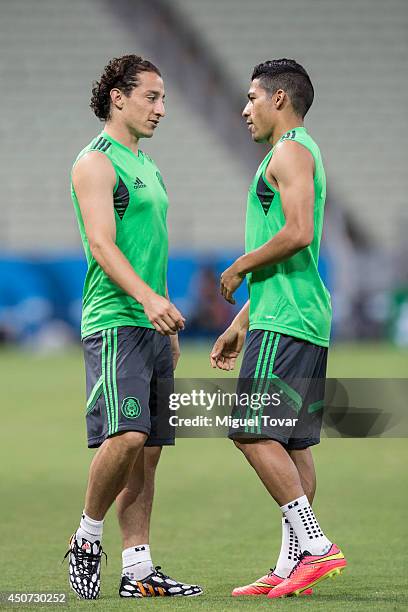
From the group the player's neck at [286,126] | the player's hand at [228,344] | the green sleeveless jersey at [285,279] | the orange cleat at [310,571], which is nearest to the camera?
the orange cleat at [310,571]

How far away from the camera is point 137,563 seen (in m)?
5.06

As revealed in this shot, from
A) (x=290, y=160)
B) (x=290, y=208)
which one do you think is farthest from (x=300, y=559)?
(x=290, y=160)

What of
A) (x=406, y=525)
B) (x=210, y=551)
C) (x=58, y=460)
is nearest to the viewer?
(x=210, y=551)

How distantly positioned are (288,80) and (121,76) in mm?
721

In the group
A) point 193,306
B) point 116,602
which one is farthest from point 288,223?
point 193,306

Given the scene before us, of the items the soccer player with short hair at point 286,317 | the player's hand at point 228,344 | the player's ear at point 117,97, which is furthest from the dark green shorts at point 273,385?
the player's ear at point 117,97

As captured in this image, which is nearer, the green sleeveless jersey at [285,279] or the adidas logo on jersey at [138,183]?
the green sleeveless jersey at [285,279]

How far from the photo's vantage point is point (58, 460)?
32.9 feet

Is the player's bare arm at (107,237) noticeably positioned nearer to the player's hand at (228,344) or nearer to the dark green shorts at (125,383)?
the dark green shorts at (125,383)

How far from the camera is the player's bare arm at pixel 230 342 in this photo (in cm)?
507

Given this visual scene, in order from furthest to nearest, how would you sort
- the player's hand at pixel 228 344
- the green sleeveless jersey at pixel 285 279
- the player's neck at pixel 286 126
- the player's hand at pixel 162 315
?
the player's hand at pixel 228 344
the player's neck at pixel 286 126
the green sleeveless jersey at pixel 285 279
the player's hand at pixel 162 315

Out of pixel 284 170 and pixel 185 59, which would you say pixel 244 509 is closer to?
pixel 284 170

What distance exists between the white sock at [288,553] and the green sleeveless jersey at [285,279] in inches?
31.7

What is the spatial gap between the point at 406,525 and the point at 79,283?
15.6 metres
